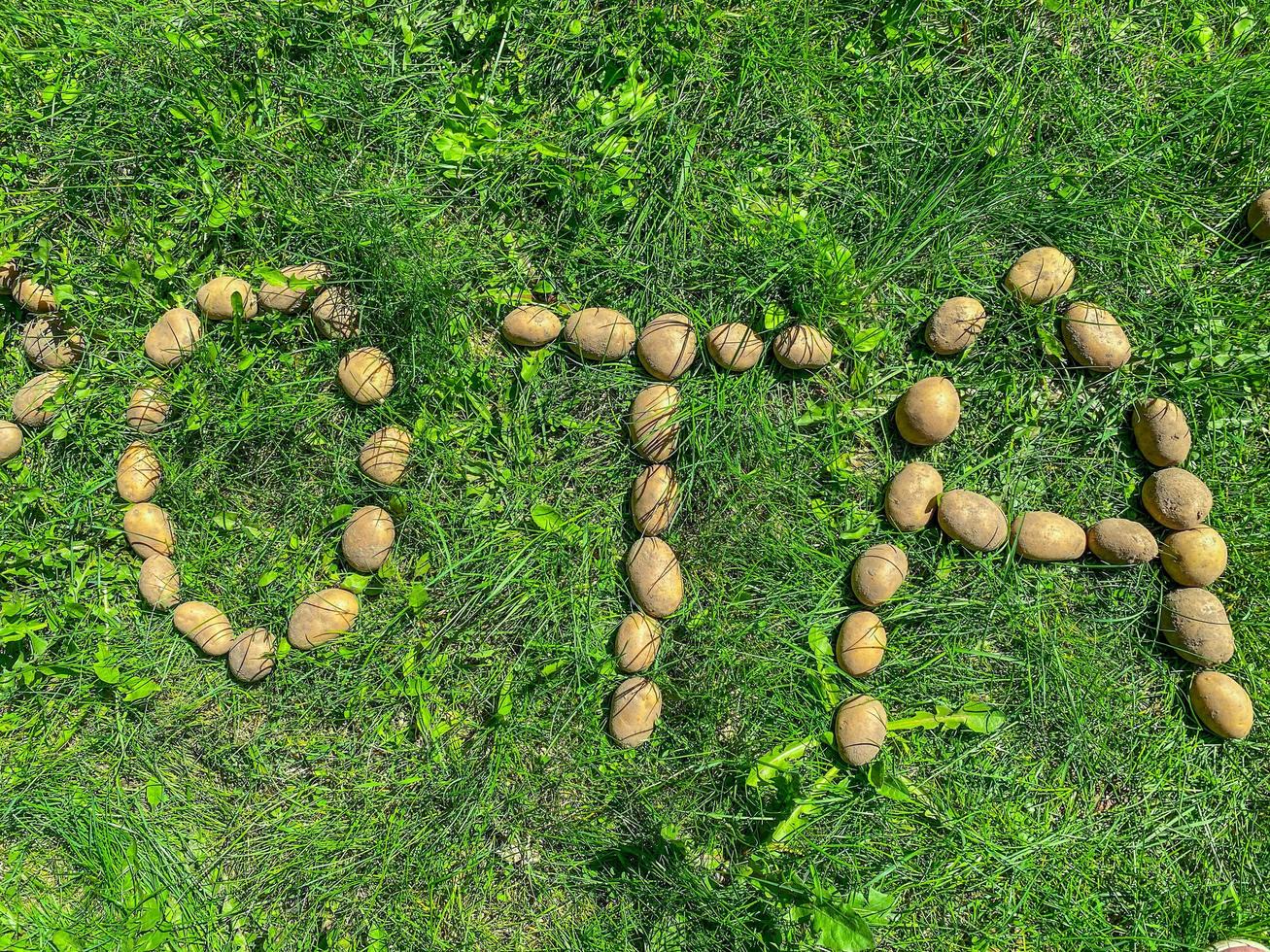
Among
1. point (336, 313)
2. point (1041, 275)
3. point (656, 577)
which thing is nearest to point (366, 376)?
point (336, 313)

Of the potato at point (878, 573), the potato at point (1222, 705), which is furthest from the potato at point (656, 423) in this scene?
the potato at point (1222, 705)

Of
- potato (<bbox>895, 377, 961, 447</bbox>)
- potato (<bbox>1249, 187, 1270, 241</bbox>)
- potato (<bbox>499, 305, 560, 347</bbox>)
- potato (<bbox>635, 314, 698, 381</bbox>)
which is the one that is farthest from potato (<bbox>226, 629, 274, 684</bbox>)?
potato (<bbox>1249, 187, 1270, 241</bbox>)

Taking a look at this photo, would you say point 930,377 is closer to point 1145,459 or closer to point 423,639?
point 1145,459

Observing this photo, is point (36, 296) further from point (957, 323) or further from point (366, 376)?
point (957, 323)

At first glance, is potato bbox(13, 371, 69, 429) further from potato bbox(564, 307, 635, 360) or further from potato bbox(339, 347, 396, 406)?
potato bbox(564, 307, 635, 360)

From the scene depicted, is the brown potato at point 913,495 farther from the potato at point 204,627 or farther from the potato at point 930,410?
the potato at point 204,627

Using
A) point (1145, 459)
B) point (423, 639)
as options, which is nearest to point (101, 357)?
point (423, 639)
